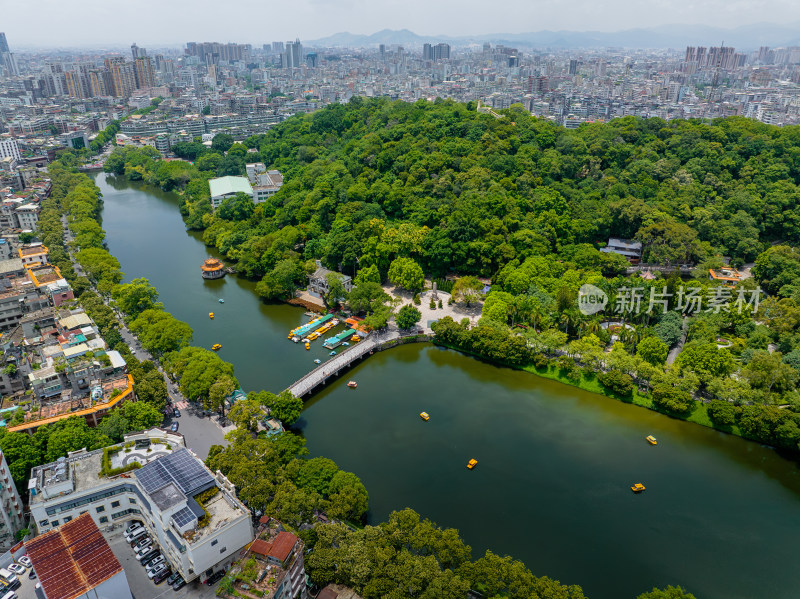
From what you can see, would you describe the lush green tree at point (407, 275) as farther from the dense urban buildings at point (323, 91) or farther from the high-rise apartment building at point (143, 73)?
the high-rise apartment building at point (143, 73)

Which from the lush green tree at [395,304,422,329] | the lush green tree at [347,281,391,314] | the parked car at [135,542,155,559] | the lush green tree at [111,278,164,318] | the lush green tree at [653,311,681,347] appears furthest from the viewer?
the lush green tree at [347,281,391,314]

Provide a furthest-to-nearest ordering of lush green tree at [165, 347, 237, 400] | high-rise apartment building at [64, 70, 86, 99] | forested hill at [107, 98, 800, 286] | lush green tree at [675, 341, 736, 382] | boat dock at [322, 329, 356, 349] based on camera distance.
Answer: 1. high-rise apartment building at [64, 70, 86, 99]
2. forested hill at [107, 98, 800, 286]
3. boat dock at [322, 329, 356, 349]
4. lush green tree at [675, 341, 736, 382]
5. lush green tree at [165, 347, 237, 400]

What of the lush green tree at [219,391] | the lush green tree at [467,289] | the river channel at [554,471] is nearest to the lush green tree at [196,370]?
the lush green tree at [219,391]

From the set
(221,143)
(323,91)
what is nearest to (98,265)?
(221,143)

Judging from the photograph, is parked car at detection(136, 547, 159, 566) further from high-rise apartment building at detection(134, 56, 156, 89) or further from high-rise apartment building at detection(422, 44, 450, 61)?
high-rise apartment building at detection(422, 44, 450, 61)

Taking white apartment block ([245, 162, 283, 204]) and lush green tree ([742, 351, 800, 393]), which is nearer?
lush green tree ([742, 351, 800, 393])

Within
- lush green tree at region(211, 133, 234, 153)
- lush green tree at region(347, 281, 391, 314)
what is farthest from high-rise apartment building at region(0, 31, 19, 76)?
lush green tree at region(347, 281, 391, 314)
